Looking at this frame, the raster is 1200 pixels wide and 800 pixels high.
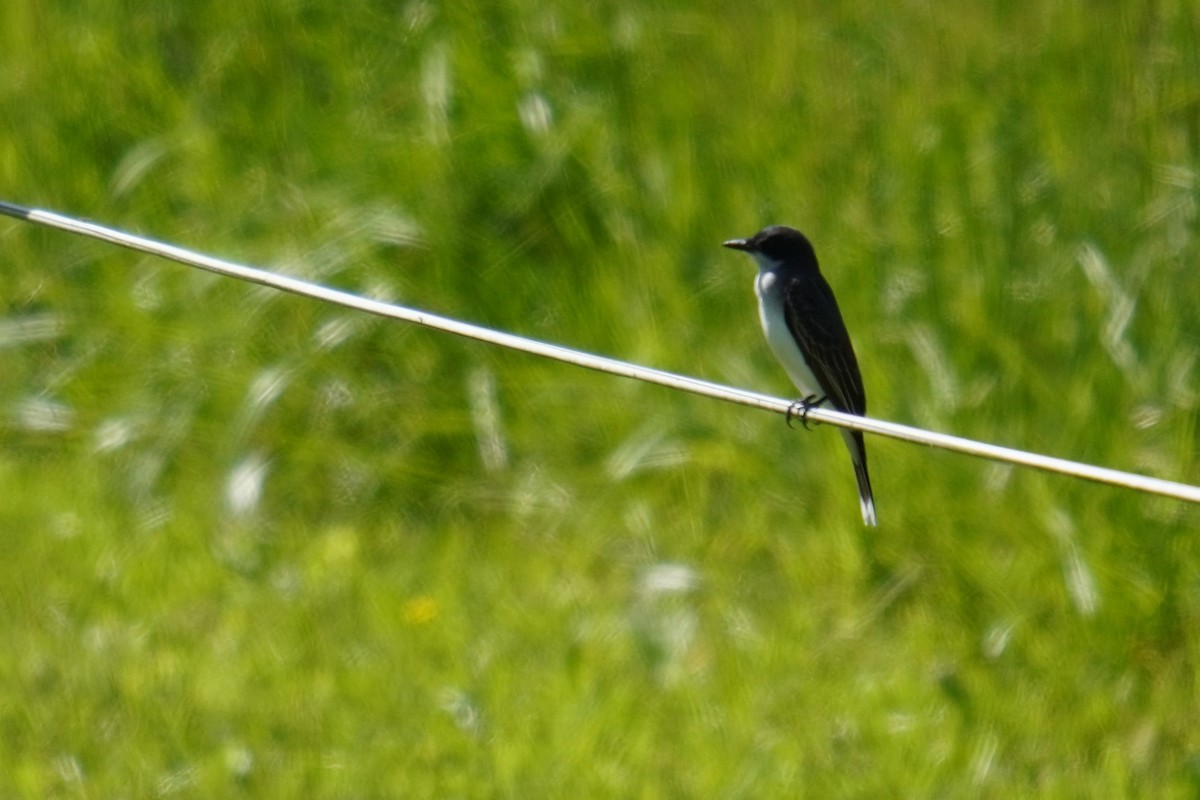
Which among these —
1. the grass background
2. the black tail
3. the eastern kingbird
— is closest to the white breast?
the eastern kingbird

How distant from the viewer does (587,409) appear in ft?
23.1

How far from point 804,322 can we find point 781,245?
0.23 m

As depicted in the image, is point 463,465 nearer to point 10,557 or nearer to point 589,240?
point 589,240

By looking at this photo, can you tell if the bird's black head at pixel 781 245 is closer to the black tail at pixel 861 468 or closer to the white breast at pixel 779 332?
the white breast at pixel 779 332

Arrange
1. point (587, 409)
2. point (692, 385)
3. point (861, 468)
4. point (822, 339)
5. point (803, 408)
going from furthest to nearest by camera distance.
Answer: point (587, 409)
point (861, 468)
point (822, 339)
point (803, 408)
point (692, 385)

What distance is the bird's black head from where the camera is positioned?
228 inches

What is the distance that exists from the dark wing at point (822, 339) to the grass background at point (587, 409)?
27.4 inches

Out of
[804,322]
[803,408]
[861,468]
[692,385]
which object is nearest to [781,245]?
[804,322]

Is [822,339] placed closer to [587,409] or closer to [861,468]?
[861,468]

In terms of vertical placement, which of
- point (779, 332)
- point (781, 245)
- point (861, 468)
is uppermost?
point (781, 245)

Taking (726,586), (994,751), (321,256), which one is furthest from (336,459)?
(994,751)

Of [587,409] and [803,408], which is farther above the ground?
[803,408]

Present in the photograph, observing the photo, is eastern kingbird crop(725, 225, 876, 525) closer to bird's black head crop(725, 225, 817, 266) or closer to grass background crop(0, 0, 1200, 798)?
bird's black head crop(725, 225, 817, 266)

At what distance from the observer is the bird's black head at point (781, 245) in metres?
5.80
